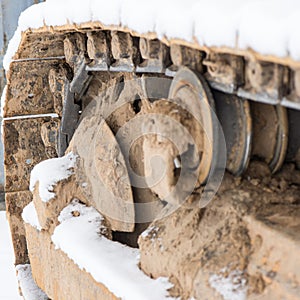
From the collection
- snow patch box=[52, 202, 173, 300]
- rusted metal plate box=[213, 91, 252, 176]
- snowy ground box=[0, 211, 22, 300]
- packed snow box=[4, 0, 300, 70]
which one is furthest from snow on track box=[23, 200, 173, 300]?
snowy ground box=[0, 211, 22, 300]

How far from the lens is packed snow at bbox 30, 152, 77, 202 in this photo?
3369 millimetres

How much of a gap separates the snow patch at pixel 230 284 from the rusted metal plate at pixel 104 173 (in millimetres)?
904

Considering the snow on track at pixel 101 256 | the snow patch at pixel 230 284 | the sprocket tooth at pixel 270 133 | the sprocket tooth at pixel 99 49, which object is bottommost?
the snow on track at pixel 101 256

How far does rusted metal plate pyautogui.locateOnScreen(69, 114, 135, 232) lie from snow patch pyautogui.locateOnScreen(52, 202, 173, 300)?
79 millimetres

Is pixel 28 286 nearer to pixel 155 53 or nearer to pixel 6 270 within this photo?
pixel 155 53

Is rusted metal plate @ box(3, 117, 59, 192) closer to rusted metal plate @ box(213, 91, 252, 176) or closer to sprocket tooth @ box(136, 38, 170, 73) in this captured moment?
sprocket tooth @ box(136, 38, 170, 73)

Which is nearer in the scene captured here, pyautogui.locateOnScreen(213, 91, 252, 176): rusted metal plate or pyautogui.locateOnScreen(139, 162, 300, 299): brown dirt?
pyautogui.locateOnScreen(139, 162, 300, 299): brown dirt

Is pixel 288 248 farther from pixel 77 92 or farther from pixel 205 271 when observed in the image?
pixel 77 92

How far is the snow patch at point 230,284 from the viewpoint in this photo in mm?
2020

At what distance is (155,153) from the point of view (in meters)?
2.27

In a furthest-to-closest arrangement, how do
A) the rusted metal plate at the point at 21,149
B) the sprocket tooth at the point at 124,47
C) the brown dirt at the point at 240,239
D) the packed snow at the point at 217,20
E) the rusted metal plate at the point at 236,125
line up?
the rusted metal plate at the point at 21,149, the sprocket tooth at the point at 124,47, the rusted metal plate at the point at 236,125, the brown dirt at the point at 240,239, the packed snow at the point at 217,20

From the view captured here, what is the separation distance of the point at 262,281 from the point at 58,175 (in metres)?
1.59

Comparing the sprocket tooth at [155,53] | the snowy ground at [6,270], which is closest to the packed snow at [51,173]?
the sprocket tooth at [155,53]

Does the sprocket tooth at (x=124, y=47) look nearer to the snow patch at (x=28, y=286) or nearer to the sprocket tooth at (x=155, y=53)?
the sprocket tooth at (x=155, y=53)
